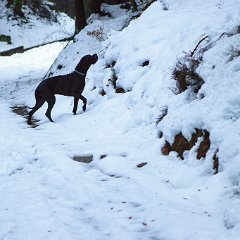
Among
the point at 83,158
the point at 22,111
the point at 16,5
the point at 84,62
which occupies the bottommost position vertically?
the point at 22,111

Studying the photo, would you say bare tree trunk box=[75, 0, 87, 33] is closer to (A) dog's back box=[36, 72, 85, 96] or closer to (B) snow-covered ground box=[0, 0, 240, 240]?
(B) snow-covered ground box=[0, 0, 240, 240]

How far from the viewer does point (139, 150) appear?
645cm

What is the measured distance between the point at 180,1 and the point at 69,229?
8.76 metres

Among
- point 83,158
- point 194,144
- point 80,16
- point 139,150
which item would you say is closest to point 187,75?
point 139,150

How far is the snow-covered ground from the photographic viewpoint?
4074 mm

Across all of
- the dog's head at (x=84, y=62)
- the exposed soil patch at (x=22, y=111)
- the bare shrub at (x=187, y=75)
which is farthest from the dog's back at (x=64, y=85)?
the bare shrub at (x=187, y=75)

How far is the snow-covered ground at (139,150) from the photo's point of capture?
13.4 feet

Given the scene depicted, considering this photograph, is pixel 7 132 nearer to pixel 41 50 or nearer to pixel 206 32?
pixel 206 32

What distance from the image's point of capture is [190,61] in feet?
23.3

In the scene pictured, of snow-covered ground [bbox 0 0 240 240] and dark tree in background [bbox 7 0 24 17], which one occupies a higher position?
dark tree in background [bbox 7 0 24 17]

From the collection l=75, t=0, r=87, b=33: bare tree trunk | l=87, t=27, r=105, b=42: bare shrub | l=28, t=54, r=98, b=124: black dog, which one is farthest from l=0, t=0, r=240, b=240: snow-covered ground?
l=75, t=0, r=87, b=33: bare tree trunk

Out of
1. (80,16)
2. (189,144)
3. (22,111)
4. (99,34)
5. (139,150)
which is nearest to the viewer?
(189,144)

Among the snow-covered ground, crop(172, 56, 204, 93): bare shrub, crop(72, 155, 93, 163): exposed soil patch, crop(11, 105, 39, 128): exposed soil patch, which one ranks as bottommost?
crop(11, 105, 39, 128): exposed soil patch

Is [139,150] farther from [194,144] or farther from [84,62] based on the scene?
[84,62]
